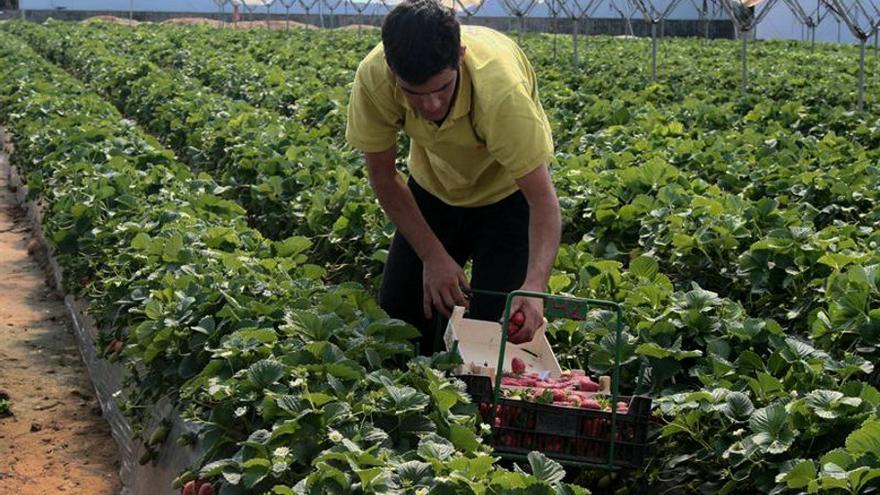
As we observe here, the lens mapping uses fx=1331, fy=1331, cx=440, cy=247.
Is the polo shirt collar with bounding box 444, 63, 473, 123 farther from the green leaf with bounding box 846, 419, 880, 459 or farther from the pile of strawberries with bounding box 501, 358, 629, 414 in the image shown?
the green leaf with bounding box 846, 419, 880, 459

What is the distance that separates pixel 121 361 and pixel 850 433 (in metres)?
3.19

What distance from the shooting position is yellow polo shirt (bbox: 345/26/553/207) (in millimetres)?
3805

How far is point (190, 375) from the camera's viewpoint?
4.43 meters

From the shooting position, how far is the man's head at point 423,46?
354 cm

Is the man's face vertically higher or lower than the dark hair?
lower

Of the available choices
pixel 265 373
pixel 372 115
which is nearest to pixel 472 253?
pixel 372 115

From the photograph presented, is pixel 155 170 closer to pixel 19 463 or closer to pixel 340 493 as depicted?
pixel 19 463

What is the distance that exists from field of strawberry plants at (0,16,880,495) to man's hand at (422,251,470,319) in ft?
0.52

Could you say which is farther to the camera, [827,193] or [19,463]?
[827,193]

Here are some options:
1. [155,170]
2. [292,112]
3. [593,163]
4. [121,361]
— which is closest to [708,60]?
[292,112]

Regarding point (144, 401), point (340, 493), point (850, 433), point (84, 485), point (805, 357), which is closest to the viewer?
point (340, 493)

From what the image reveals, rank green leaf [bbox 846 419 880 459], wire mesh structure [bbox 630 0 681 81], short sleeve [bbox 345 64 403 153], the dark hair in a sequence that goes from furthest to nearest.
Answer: wire mesh structure [bbox 630 0 681 81] < short sleeve [bbox 345 64 403 153] < the dark hair < green leaf [bbox 846 419 880 459]

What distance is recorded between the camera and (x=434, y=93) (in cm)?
367

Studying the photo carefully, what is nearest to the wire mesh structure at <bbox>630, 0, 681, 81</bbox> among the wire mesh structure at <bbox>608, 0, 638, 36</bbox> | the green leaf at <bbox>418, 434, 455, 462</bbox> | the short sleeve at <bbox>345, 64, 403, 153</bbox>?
the wire mesh structure at <bbox>608, 0, 638, 36</bbox>
